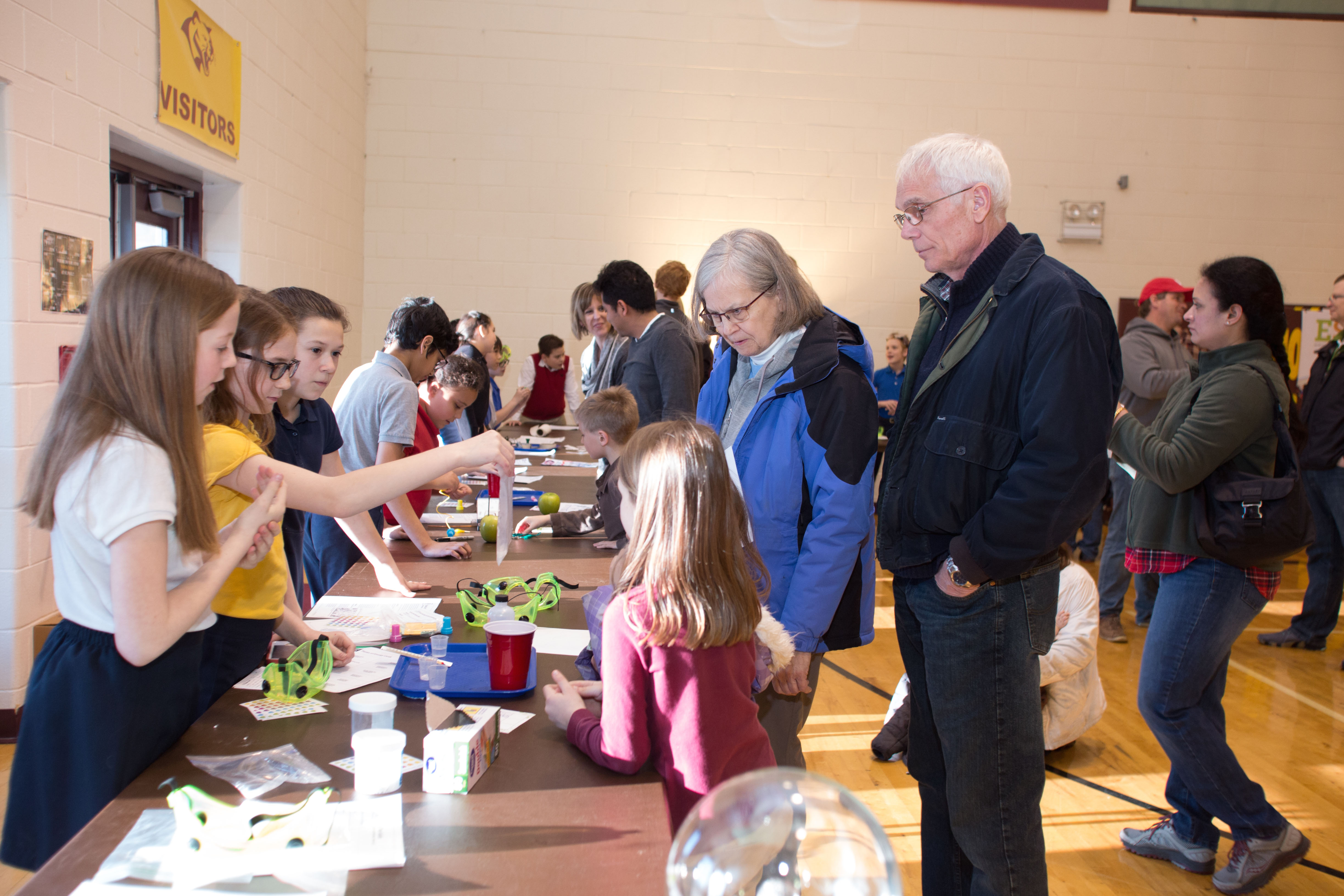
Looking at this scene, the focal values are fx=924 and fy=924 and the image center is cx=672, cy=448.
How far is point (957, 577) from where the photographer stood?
1524 millimetres

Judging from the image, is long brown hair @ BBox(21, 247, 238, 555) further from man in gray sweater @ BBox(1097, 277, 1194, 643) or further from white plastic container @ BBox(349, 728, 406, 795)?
man in gray sweater @ BBox(1097, 277, 1194, 643)

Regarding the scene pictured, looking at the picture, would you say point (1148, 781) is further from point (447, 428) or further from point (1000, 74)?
point (1000, 74)

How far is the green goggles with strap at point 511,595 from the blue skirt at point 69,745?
2.41 feet

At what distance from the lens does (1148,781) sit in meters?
2.94

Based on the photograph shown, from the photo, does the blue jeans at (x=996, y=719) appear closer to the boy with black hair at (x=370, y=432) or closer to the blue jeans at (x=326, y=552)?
the boy with black hair at (x=370, y=432)

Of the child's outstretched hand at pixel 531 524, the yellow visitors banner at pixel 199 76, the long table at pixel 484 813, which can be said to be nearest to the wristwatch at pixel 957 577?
the long table at pixel 484 813

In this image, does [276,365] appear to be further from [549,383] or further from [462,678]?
[549,383]

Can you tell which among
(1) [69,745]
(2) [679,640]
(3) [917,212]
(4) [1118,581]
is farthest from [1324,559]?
(1) [69,745]

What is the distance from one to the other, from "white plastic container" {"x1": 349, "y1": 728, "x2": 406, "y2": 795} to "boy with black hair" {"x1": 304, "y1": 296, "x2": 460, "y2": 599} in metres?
1.36

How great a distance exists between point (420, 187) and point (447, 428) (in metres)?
3.36

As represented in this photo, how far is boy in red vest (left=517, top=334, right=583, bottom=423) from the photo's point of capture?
6.66 m

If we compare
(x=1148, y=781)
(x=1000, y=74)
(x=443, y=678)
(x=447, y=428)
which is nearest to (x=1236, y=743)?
(x=1148, y=781)

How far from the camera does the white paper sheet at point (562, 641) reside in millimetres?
1829

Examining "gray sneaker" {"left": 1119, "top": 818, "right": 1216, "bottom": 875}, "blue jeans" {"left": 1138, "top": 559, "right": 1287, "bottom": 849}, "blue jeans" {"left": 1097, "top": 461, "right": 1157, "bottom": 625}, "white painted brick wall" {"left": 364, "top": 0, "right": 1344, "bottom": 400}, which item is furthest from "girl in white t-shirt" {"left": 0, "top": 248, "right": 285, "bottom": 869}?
"white painted brick wall" {"left": 364, "top": 0, "right": 1344, "bottom": 400}
